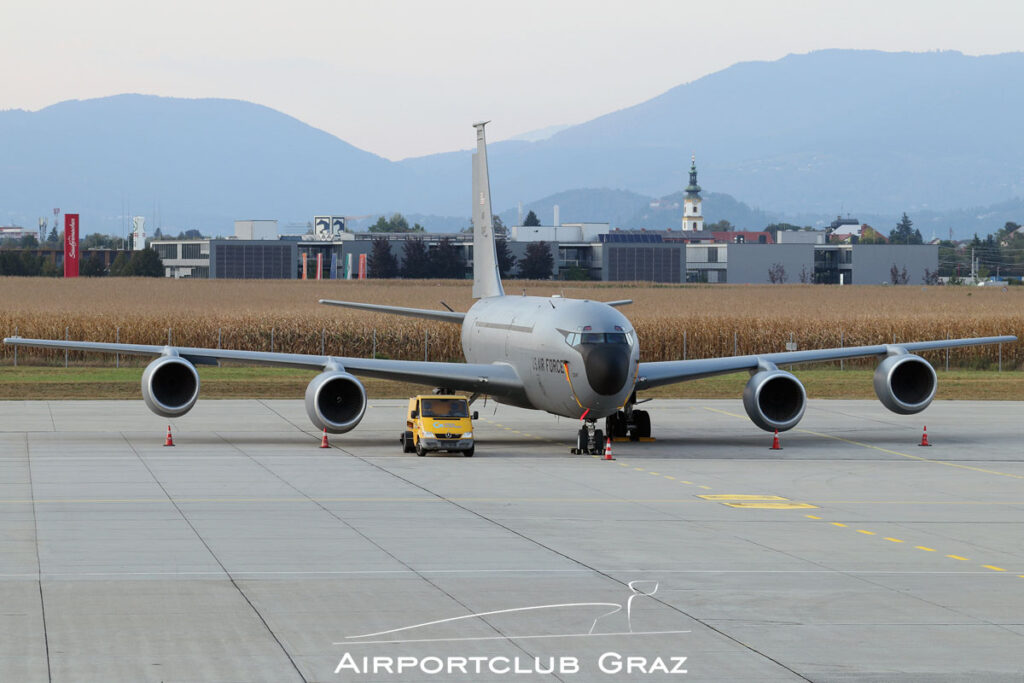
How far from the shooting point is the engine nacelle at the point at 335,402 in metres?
38.0

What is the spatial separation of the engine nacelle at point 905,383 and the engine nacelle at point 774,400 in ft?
9.43

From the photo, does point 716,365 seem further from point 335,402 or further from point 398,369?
point 335,402

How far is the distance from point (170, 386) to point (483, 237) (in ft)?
45.8

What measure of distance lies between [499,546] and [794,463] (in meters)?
15.3

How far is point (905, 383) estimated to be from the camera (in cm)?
4309

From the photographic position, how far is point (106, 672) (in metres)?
14.3

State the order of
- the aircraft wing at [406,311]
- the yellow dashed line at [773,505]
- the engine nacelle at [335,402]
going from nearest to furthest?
the yellow dashed line at [773,505], the engine nacelle at [335,402], the aircraft wing at [406,311]

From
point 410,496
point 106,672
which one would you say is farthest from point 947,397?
point 106,672

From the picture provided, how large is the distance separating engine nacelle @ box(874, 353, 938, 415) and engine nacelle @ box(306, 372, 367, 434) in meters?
14.9

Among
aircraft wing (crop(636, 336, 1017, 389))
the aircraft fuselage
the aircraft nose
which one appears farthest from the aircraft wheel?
aircraft wing (crop(636, 336, 1017, 389))

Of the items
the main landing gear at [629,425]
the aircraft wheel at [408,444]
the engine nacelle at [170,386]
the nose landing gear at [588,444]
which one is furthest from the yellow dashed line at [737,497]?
the engine nacelle at [170,386]

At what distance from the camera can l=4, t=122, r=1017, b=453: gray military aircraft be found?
3625 cm

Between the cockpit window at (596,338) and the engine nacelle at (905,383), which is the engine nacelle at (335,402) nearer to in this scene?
the cockpit window at (596,338)

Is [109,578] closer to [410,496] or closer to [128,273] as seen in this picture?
[410,496]
